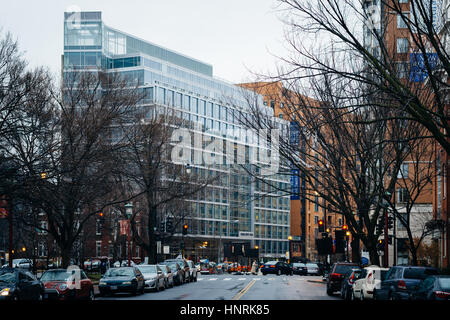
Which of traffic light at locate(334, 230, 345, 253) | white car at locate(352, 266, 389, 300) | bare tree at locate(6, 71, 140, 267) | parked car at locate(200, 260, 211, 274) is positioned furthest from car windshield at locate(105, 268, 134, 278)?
parked car at locate(200, 260, 211, 274)

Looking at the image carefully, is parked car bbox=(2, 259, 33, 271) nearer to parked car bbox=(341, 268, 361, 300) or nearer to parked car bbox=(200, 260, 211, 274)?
parked car bbox=(200, 260, 211, 274)

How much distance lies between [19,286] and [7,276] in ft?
2.75

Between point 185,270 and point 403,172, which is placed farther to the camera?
point 403,172

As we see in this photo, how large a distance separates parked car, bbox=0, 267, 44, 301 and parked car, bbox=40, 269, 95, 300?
1126 mm

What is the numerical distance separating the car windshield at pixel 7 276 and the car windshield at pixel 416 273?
45.4 feet

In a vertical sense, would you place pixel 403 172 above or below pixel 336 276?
above

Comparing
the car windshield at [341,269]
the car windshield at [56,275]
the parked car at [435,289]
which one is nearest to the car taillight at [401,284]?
the parked car at [435,289]

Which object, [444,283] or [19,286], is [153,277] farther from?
[444,283]

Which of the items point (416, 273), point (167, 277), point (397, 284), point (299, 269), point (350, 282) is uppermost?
point (416, 273)

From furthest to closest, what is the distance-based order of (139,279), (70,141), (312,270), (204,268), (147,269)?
(204,268)
(312,270)
(147,269)
(70,141)
(139,279)

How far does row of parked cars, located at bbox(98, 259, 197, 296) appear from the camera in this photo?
33.4 metres

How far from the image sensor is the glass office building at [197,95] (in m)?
116

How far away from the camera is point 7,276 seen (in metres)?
25.5

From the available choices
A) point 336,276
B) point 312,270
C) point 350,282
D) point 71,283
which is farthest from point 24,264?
point 350,282
